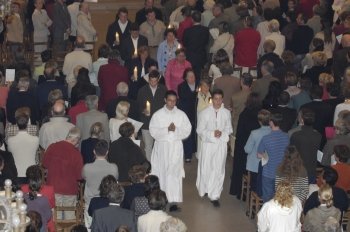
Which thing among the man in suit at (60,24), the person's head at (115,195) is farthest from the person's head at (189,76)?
the man in suit at (60,24)

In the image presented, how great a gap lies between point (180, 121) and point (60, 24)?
25.2ft

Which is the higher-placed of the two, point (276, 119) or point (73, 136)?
point (276, 119)

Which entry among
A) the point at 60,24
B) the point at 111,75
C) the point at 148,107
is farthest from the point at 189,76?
the point at 60,24

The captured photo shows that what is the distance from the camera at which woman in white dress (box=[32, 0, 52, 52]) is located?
22.4 m

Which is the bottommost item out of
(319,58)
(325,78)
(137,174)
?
(137,174)

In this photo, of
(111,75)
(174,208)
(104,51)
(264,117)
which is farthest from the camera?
(104,51)

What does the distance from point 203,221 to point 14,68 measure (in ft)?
15.6

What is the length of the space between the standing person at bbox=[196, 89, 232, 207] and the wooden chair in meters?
0.66

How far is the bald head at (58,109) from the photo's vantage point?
1534cm

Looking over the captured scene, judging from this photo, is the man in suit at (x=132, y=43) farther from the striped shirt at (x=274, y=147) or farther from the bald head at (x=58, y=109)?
the striped shirt at (x=274, y=147)

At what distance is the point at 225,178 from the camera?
58.2 ft

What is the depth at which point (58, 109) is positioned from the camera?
15367 millimetres

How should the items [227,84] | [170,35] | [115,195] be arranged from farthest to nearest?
[170,35] < [227,84] < [115,195]

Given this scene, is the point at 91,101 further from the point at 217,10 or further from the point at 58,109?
the point at 217,10
